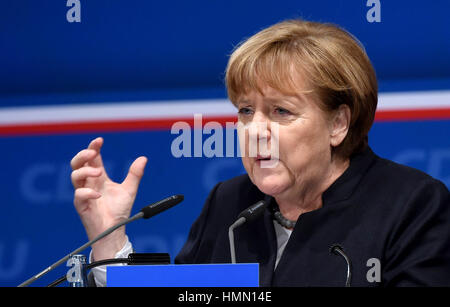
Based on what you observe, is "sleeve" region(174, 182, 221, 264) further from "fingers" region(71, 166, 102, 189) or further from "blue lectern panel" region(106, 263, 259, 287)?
"blue lectern panel" region(106, 263, 259, 287)

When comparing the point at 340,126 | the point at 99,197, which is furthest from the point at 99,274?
the point at 340,126

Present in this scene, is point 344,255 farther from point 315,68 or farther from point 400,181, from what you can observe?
point 315,68

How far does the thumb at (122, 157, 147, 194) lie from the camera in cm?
191

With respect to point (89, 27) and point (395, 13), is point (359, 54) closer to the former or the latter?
point (395, 13)

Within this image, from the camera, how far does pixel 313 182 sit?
Answer: 1.89m

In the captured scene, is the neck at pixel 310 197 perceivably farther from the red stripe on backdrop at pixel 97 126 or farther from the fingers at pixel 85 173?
the red stripe on backdrop at pixel 97 126

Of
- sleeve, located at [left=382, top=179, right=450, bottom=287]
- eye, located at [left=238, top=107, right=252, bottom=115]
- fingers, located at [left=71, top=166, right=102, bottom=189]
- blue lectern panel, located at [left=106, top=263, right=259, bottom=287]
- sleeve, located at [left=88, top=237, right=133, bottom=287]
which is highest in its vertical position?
eye, located at [left=238, top=107, right=252, bottom=115]

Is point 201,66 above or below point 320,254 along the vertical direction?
above

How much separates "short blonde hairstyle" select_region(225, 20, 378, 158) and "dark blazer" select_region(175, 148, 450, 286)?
146mm

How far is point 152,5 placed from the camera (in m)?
2.51

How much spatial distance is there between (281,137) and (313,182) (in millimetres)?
183

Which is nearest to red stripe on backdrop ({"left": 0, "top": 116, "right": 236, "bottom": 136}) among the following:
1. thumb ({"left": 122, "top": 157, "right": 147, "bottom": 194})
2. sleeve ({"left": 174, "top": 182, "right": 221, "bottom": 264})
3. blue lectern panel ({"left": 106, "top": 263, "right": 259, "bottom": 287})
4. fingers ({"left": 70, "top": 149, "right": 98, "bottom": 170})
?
sleeve ({"left": 174, "top": 182, "right": 221, "bottom": 264})
